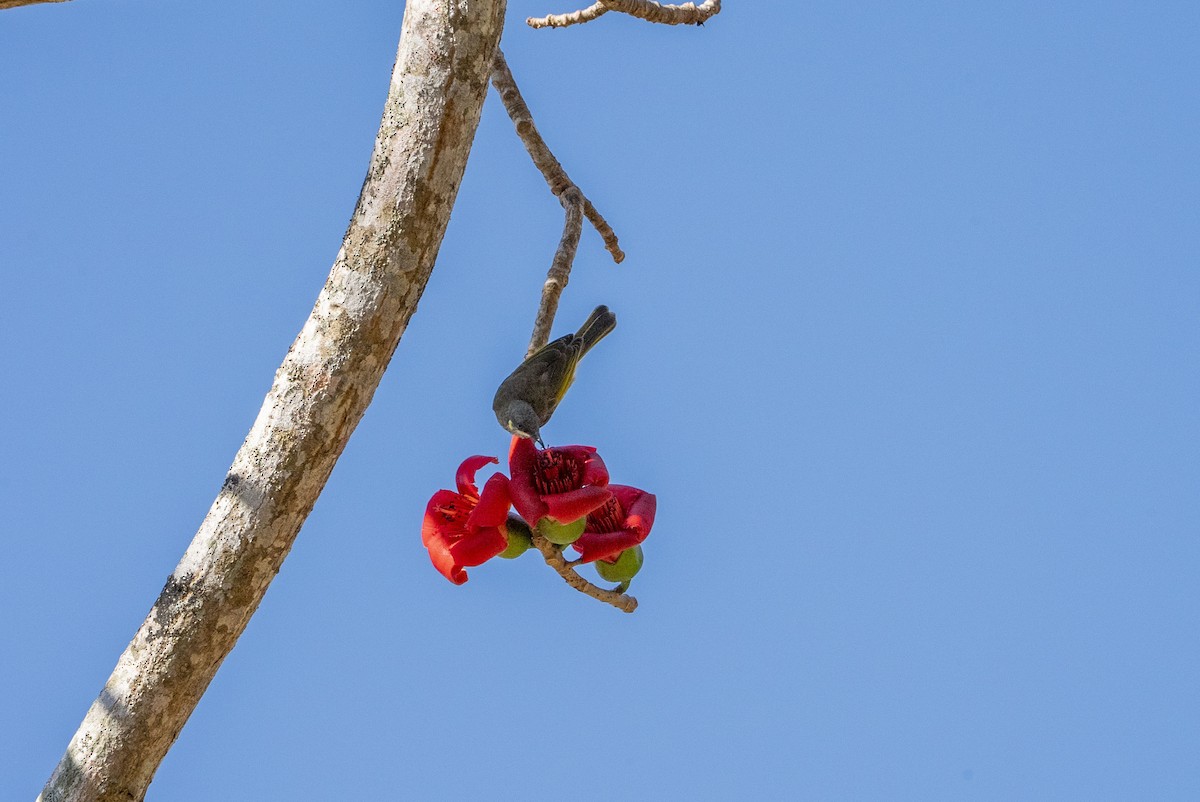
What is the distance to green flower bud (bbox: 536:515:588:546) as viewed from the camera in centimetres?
319

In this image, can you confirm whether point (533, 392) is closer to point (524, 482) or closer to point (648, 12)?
point (524, 482)

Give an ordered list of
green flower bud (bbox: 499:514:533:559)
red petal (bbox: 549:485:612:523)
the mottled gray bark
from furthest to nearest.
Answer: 1. green flower bud (bbox: 499:514:533:559)
2. red petal (bbox: 549:485:612:523)
3. the mottled gray bark

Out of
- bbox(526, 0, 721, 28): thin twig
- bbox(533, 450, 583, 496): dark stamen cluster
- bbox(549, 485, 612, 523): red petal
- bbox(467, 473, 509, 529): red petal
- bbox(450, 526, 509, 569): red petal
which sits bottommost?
bbox(450, 526, 509, 569): red petal

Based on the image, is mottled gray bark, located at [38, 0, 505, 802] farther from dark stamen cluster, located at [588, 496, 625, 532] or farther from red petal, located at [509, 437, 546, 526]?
dark stamen cluster, located at [588, 496, 625, 532]

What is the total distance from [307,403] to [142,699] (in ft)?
2.65

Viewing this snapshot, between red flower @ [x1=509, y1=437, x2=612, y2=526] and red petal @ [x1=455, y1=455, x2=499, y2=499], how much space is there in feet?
0.42

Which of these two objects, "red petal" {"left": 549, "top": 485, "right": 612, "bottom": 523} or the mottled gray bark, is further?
"red petal" {"left": 549, "top": 485, "right": 612, "bottom": 523}

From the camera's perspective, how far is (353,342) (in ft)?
9.37

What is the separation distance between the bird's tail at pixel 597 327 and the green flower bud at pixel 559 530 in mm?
2210

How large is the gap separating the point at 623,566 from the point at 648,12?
2.68 metres

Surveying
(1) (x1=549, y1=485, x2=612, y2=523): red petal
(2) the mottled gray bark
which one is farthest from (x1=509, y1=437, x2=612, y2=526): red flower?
(2) the mottled gray bark

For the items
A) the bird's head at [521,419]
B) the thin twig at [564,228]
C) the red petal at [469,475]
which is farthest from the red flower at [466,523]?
the bird's head at [521,419]

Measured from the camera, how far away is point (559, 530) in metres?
3.21

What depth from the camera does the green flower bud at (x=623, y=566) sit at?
3.54 meters
